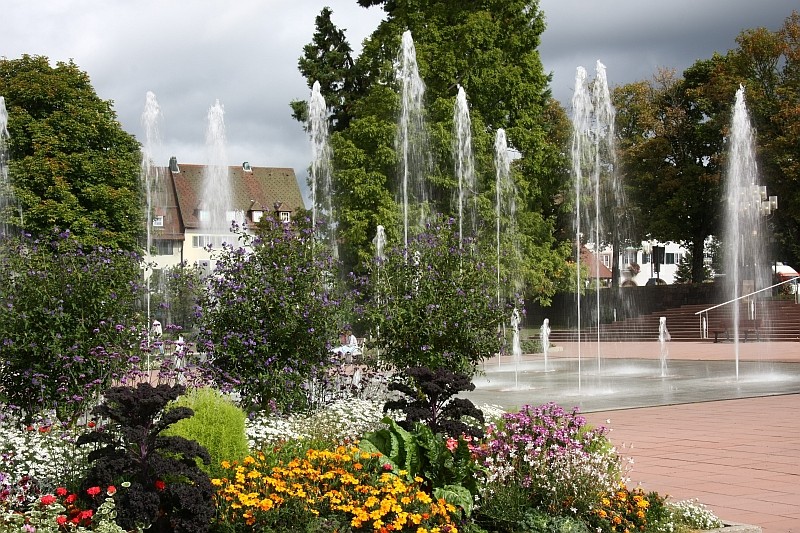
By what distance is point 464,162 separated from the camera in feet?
115

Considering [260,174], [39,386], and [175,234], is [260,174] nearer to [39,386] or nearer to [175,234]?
[175,234]

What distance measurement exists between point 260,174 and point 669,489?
77694 millimetres

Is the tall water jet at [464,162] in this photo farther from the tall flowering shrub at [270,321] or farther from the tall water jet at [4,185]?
the tall flowering shrub at [270,321]

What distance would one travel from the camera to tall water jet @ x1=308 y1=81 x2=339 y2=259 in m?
35.8

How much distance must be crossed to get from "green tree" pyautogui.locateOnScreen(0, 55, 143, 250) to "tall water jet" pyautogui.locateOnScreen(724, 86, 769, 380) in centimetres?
2248

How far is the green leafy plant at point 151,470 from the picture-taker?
18.0ft

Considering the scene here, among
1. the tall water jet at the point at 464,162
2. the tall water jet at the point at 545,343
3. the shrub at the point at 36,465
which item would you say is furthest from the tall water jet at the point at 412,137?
the shrub at the point at 36,465

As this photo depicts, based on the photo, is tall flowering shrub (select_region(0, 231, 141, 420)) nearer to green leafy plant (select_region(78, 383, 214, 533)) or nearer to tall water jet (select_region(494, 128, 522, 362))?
green leafy plant (select_region(78, 383, 214, 533))

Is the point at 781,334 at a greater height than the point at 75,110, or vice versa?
the point at 75,110

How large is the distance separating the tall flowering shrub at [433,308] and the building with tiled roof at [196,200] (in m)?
61.4

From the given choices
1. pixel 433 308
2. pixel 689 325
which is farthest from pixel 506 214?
pixel 433 308

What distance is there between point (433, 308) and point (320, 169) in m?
24.4

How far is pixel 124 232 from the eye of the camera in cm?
4006

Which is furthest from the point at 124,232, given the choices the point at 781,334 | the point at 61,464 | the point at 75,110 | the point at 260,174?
the point at 260,174
